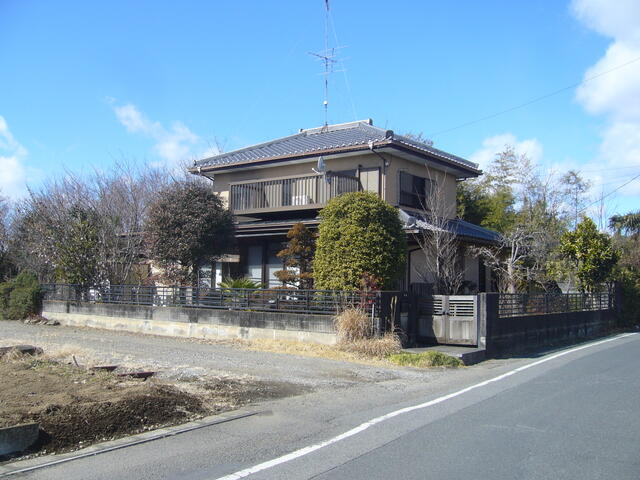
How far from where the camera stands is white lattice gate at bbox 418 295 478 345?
14602 mm

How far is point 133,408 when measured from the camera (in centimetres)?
686

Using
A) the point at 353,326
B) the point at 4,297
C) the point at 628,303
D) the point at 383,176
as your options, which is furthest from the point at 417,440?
the point at 628,303

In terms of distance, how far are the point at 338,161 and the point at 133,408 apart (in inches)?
587

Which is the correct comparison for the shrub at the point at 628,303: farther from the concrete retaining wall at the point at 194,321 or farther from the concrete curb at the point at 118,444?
the concrete curb at the point at 118,444

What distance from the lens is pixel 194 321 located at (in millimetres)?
16719

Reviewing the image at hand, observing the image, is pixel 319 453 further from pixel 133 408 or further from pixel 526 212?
pixel 526 212

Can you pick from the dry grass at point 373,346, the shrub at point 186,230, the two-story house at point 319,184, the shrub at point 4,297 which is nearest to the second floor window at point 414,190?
the two-story house at point 319,184

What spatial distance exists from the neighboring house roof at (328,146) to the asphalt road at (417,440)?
11396mm

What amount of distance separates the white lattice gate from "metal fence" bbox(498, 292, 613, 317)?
93cm

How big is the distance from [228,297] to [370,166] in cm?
711

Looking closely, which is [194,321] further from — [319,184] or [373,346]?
[319,184]

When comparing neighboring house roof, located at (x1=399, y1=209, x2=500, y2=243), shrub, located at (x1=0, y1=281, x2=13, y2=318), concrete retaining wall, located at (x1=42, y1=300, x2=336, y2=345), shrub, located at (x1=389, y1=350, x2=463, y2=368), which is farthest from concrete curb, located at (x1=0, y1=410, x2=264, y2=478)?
shrub, located at (x1=0, y1=281, x2=13, y2=318)

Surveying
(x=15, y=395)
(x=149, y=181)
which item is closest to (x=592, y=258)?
(x=15, y=395)

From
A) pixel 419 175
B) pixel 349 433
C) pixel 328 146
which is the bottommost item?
pixel 349 433
